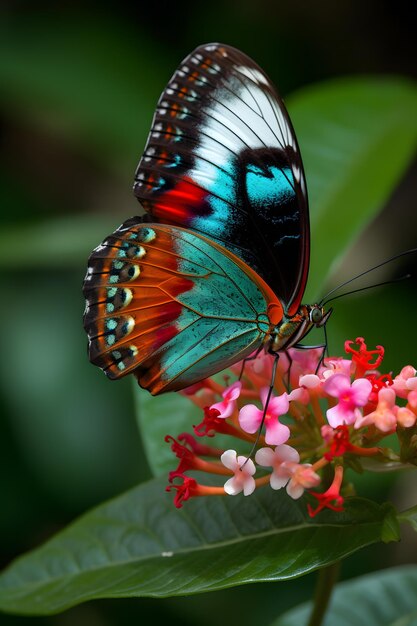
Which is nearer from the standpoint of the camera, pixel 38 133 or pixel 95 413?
pixel 95 413

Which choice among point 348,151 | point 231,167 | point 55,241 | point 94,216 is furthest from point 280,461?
point 94,216

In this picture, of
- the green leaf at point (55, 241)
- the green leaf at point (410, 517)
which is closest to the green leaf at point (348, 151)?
the green leaf at point (410, 517)

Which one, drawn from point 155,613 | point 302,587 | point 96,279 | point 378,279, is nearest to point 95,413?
point 155,613

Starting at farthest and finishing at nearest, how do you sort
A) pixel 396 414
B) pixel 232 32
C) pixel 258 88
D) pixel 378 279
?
pixel 232 32 < pixel 378 279 < pixel 258 88 < pixel 396 414

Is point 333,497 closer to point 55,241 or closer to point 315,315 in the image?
point 315,315

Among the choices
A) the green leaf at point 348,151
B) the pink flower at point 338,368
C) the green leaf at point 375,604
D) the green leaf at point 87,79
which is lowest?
the green leaf at point 375,604

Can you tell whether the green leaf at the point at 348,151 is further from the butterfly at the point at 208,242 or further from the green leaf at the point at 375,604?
the green leaf at the point at 375,604

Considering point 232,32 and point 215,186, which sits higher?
point 232,32

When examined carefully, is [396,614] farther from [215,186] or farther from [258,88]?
[258,88]
